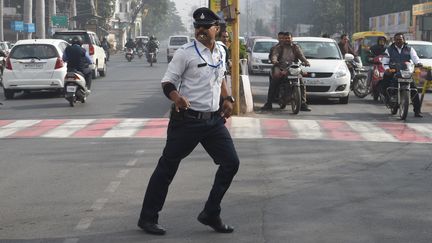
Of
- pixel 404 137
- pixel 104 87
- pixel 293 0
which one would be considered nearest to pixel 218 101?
pixel 404 137

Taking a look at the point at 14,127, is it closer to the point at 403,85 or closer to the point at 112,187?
the point at 112,187

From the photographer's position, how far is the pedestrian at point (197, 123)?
6.47 meters

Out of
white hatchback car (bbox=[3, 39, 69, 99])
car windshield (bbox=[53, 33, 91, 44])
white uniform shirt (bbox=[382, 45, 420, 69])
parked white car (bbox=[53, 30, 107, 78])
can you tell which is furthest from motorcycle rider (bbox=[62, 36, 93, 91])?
car windshield (bbox=[53, 33, 91, 44])

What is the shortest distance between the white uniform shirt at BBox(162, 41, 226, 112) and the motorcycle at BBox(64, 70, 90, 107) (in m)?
12.7

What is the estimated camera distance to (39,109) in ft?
60.0

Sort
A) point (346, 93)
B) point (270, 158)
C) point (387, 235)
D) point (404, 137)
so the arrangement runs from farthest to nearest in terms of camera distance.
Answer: point (346, 93)
point (404, 137)
point (270, 158)
point (387, 235)

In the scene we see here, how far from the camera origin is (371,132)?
13867mm

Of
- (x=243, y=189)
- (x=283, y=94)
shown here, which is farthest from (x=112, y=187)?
(x=283, y=94)

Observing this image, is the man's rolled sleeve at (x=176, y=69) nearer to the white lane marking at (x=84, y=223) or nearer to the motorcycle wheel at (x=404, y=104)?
the white lane marking at (x=84, y=223)

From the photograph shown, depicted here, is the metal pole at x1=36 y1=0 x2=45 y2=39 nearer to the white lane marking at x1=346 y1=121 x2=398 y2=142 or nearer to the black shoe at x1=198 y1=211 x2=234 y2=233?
the white lane marking at x1=346 y1=121 x2=398 y2=142

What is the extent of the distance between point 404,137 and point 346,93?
647 centimetres

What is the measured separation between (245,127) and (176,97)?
8.10 metres

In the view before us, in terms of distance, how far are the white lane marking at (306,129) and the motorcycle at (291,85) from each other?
1315 mm

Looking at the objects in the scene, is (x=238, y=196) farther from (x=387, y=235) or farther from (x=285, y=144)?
(x=285, y=144)
